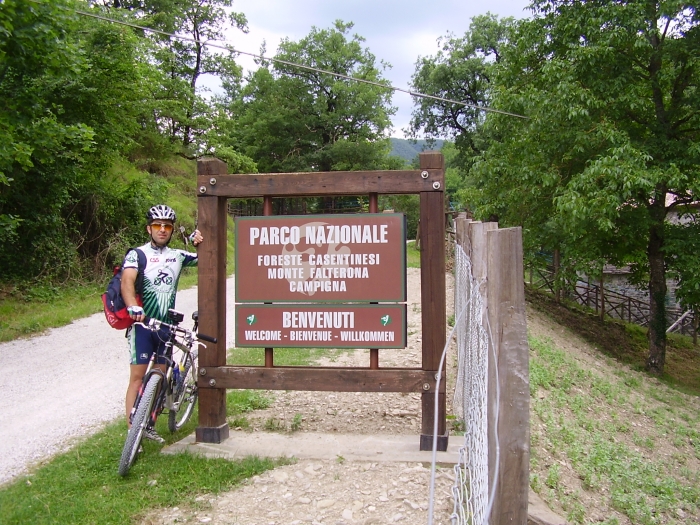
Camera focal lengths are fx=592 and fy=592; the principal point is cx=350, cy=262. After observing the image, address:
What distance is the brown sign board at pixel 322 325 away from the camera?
4.45 meters

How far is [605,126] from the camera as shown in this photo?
1285cm

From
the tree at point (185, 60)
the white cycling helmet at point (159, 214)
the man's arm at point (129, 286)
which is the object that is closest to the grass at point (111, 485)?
the man's arm at point (129, 286)

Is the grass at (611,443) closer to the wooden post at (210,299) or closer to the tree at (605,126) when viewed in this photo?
the wooden post at (210,299)

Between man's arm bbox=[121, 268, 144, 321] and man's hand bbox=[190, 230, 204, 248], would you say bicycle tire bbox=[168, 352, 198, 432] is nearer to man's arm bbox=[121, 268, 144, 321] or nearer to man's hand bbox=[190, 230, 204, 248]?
man's arm bbox=[121, 268, 144, 321]

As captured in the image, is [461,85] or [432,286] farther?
[461,85]

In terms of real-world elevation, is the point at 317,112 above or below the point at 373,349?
above

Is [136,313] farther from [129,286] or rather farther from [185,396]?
[185,396]

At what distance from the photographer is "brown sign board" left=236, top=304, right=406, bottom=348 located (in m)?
4.45

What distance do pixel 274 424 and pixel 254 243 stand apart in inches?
63.4

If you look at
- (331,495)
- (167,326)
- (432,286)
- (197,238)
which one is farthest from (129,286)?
(432,286)

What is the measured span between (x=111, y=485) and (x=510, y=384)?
120 inches

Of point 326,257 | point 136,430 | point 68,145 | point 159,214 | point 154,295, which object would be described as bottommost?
point 136,430

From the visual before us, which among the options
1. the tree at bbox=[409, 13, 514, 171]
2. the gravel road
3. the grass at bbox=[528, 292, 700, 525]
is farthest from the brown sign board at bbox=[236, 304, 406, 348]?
the tree at bbox=[409, 13, 514, 171]

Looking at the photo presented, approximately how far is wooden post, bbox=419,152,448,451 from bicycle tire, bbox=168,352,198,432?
Answer: 1.86 m
